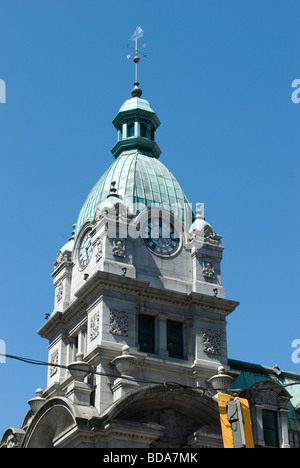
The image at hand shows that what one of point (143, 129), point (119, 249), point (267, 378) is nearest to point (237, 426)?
point (119, 249)

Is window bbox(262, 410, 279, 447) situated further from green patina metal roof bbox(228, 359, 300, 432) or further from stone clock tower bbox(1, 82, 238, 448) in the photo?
stone clock tower bbox(1, 82, 238, 448)

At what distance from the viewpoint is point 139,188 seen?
2458 inches

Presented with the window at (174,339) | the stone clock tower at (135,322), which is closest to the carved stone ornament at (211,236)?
the stone clock tower at (135,322)

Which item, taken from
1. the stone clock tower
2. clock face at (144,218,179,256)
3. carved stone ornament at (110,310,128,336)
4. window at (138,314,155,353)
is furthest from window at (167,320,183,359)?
clock face at (144,218,179,256)

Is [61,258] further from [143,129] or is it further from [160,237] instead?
[143,129]

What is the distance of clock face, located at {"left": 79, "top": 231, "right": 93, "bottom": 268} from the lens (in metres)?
60.9

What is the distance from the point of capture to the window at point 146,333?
57.2m

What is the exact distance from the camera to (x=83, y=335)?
2327 inches

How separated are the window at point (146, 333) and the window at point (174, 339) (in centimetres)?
112

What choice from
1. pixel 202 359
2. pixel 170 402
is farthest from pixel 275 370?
pixel 170 402

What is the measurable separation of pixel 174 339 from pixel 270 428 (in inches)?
326

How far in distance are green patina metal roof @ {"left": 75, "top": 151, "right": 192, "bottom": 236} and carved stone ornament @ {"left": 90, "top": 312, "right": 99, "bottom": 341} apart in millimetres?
8002

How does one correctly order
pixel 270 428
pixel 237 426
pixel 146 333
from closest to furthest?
pixel 237 426
pixel 146 333
pixel 270 428
